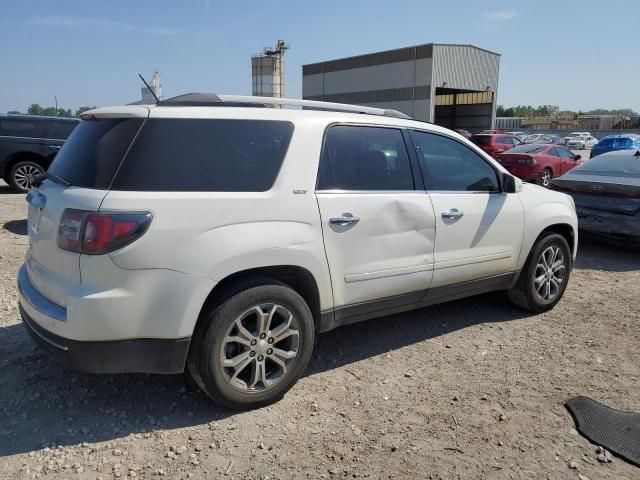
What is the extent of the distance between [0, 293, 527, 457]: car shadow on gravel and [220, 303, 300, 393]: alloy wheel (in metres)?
0.27

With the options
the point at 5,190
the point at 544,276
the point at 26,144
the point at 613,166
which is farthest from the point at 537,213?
the point at 5,190

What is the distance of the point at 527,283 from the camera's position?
15.2 feet

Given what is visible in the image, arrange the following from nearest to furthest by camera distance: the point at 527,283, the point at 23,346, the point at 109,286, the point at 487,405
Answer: the point at 109,286 → the point at 487,405 → the point at 23,346 → the point at 527,283

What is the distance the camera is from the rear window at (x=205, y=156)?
270 cm

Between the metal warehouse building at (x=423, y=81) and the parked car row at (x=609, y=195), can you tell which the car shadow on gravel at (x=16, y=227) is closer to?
the parked car row at (x=609, y=195)

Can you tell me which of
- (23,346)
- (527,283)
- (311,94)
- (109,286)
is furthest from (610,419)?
(311,94)

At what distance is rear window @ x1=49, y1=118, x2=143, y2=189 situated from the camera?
270 cm

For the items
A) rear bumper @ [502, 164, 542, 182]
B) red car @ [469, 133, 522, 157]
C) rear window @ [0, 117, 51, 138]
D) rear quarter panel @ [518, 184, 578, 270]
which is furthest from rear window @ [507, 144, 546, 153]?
rear window @ [0, 117, 51, 138]

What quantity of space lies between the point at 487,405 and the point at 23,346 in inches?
133

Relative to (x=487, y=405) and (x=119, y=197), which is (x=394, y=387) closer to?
(x=487, y=405)

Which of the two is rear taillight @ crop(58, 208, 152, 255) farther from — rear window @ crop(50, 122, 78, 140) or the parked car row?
rear window @ crop(50, 122, 78, 140)

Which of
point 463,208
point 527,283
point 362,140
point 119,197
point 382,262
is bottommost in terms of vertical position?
point 527,283

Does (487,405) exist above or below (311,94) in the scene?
below

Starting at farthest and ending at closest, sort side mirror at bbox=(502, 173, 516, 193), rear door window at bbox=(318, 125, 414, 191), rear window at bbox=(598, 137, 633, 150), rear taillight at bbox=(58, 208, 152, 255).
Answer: rear window at bbox=(598, 137, 633, 150) → side mirror at bbox=(502, 173, 516, 193) → rear door window at bbox=(318, 125, 414, 191) → rear taillight at bbox=(58, 208, 152, 255)
